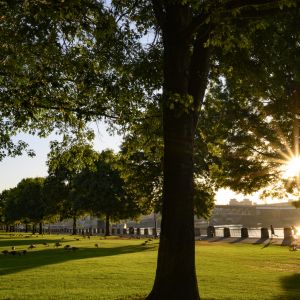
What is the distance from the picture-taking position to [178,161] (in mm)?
8805

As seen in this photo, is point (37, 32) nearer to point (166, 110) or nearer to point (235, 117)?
point (166, 110)

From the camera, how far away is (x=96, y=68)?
12133 mm

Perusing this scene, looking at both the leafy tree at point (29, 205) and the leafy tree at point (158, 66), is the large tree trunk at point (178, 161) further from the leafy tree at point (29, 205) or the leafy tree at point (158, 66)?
the leafy tree at point (29, 205)

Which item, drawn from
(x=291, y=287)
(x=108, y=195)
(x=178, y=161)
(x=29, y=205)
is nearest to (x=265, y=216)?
(x=29, y=205)

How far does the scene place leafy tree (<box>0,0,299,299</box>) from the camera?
8.34 m

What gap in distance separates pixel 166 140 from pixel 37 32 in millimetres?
3562

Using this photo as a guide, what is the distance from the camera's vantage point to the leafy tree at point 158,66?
8344 millimetres

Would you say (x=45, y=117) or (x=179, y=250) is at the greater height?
(x=45, y=117)

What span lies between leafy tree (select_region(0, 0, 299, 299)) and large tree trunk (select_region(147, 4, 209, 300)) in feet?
0.06

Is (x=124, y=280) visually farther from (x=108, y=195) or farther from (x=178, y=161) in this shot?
(x=108, y=195)

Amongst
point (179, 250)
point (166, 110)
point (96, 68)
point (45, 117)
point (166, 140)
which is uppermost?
point (96, 68)

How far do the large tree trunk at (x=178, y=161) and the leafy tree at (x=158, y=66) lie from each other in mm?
20

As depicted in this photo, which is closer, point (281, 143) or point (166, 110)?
point (166, 110)

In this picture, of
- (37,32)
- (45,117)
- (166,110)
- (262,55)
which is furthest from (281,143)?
(37,32)
